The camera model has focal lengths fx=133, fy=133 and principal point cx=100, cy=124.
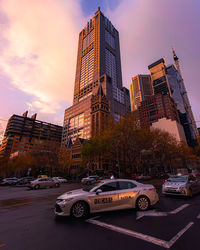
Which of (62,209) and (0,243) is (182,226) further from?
(0,243)

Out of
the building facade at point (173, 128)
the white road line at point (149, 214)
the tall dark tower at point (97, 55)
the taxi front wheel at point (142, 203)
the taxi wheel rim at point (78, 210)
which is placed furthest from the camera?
the tall dark tower at point (97, 55)

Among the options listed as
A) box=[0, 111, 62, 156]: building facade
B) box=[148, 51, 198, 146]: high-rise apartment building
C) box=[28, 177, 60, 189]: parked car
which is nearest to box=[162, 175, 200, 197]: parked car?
box=[28, 177, 60, 189]: parked car

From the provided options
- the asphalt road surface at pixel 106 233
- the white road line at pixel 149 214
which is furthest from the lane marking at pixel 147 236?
the white road line at pixel 149 214

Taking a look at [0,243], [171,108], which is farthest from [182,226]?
[171,108]

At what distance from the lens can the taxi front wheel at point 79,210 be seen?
5.86 m

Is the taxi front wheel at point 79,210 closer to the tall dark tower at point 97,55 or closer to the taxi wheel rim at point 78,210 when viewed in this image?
the taxi wheel rim at point 78,210

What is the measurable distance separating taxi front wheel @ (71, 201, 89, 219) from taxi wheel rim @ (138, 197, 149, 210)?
2723 mm

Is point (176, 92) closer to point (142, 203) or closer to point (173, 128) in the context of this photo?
point (173, 128)

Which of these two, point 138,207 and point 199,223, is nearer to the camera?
point 199,223

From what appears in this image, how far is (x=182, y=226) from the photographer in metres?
Result: 4.83

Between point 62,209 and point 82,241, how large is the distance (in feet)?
7.13

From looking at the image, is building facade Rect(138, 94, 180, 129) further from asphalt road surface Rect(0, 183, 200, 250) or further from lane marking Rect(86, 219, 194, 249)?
lane marking Rect(86, 219, 194, 249)

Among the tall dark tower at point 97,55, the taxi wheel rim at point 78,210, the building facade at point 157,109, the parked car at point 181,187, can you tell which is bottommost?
the taxi wheel rim at point 78,210

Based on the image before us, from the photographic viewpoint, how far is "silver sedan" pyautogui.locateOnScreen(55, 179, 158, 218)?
19.3 feet
